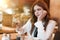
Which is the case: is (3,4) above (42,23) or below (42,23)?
above

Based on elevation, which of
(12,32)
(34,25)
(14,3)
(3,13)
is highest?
(14,3)

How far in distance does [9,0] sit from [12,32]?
522mm

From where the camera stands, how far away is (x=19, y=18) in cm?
220

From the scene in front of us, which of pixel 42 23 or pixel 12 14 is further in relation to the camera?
pixel 12 14

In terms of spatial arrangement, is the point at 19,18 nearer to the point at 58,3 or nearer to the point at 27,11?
the point at 27,11

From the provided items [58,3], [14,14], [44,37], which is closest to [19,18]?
[14,14]

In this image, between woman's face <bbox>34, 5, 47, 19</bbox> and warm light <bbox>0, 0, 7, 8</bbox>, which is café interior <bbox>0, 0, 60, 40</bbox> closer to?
warm light <bbox>0, 0, 7, 8</bbox>

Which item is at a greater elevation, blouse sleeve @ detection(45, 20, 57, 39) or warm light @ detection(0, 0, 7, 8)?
warm light @ detection(0, 0, 7, 8)

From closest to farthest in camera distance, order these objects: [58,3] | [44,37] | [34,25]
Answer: [44,37] < [34,25] < [58,3]

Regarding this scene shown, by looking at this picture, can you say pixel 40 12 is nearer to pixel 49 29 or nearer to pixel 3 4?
pixel 49 29

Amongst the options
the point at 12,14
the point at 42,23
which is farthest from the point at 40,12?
the point at 12,14

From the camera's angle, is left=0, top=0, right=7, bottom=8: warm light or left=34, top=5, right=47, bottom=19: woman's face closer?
left=34, top=5, right=47, bottom=19: woman's face

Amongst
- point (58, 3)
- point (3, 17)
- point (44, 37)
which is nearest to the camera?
point (44, 37)

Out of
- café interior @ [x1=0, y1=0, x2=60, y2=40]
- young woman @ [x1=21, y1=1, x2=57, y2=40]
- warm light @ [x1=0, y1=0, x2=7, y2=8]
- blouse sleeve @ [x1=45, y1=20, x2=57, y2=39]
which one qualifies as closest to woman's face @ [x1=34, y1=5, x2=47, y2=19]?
young woman @ [x1=21, y1=1, x2=57, y2=40]
